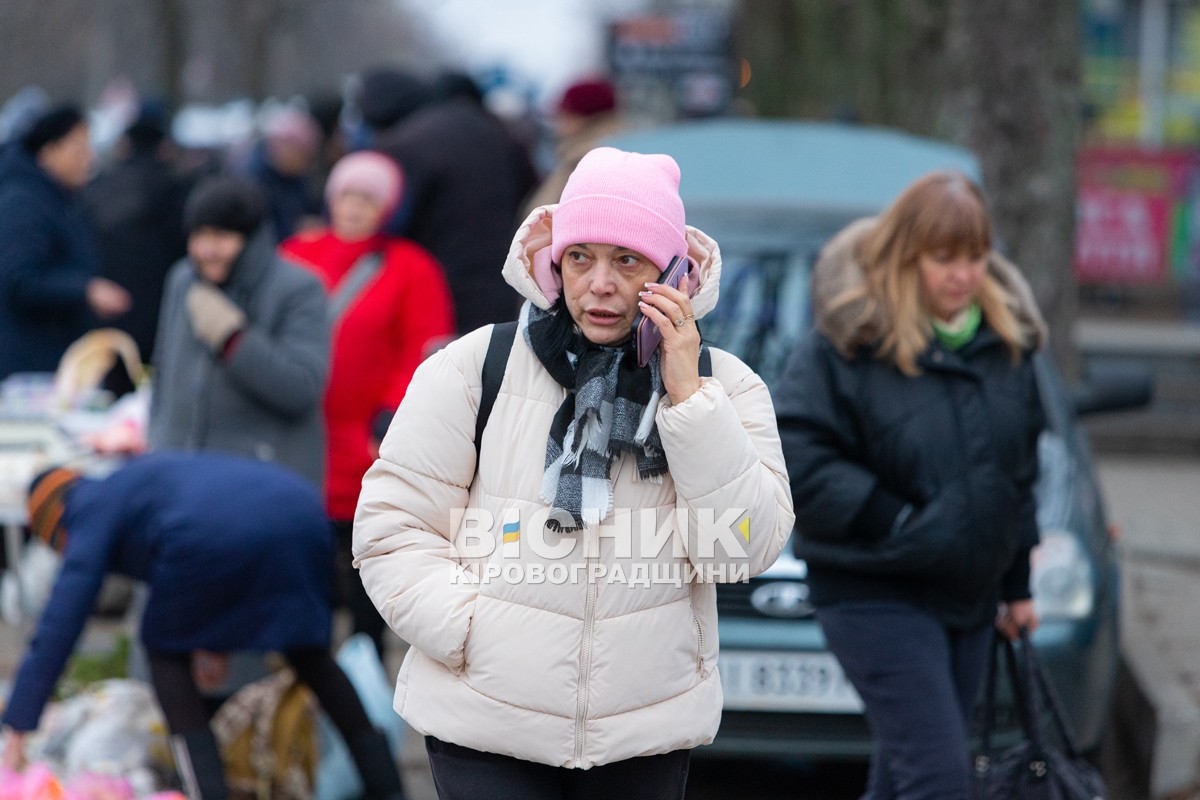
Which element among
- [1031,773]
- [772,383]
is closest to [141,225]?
[772,383]

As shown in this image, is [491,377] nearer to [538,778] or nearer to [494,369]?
[494,369]

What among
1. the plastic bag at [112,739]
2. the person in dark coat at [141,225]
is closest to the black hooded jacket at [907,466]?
the plastic bag at [112,739]

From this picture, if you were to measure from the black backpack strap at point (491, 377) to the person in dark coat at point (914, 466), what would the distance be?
1.20 metres

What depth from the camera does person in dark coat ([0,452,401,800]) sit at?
172 inches

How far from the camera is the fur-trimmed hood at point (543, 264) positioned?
293 centimetres

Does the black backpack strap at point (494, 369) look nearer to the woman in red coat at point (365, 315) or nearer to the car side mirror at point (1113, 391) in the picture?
the woman in red coat at point (365, 315)

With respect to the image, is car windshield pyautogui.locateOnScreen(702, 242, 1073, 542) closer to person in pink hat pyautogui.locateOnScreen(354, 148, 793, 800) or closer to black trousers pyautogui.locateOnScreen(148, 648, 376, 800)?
black trousers pyautogui.locateOnScreen(148, 648, 376, 800)

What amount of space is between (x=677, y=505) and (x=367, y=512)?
1.70ft

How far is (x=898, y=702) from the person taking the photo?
3.90 meters

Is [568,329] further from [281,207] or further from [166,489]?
[281,207]

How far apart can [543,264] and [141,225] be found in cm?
724

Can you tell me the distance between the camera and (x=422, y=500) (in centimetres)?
292

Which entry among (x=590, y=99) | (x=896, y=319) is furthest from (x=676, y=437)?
(x=590, y=99)

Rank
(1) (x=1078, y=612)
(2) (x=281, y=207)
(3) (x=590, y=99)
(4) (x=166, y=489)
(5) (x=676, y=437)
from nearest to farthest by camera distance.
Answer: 1. (5) (x=676, y=437)
2. (4) (x=166, y=489)
3. (1) (x=1078, y=612)
4. (3) (x=590, y=99)
5. (2) (x=281, y=207)
